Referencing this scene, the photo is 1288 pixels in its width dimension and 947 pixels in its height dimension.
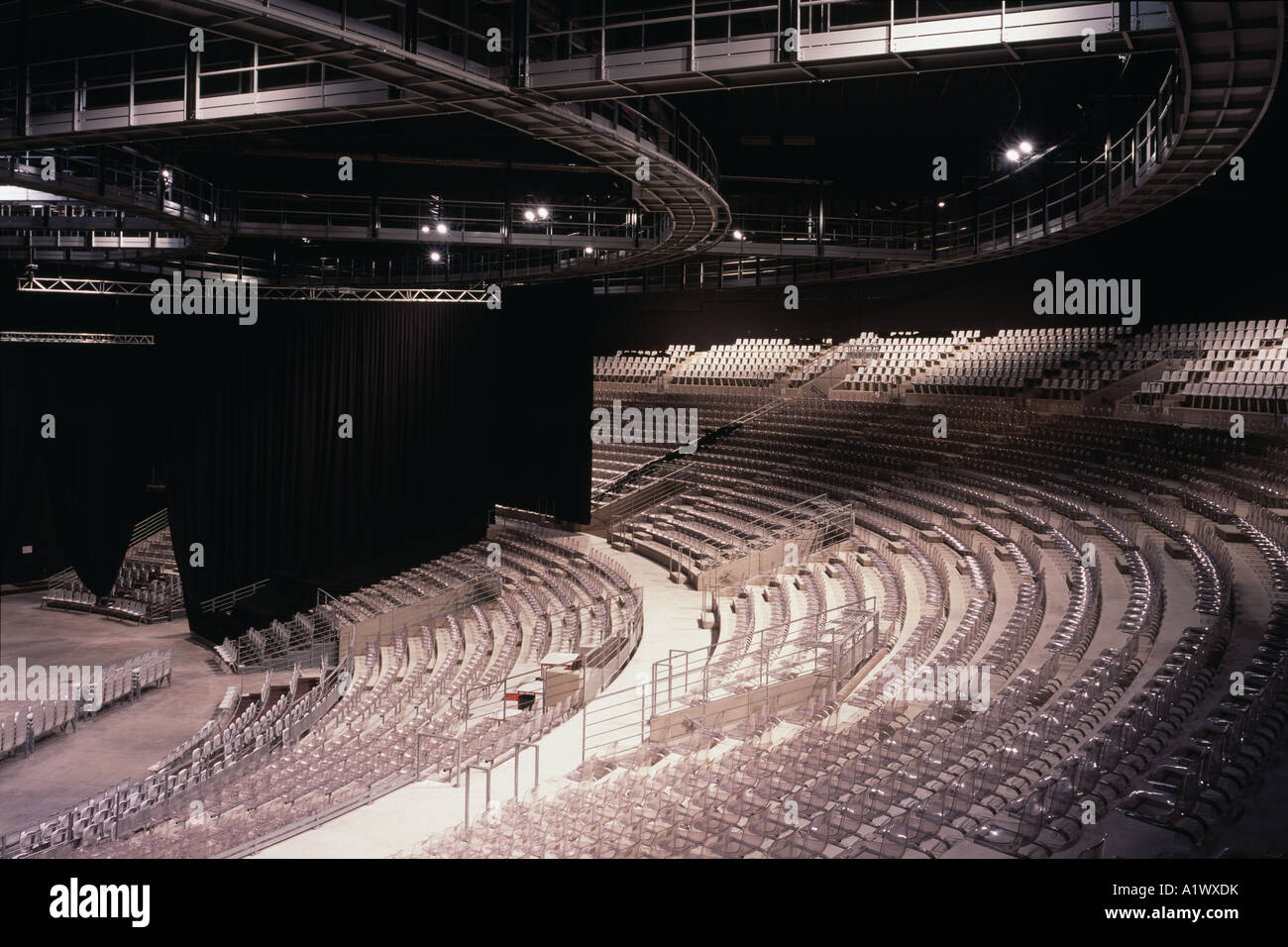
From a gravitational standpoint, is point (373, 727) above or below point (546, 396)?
below

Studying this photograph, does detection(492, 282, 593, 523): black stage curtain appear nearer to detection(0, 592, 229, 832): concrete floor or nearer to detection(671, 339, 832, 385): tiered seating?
detection(671, 339, 832, 385): tiered seating

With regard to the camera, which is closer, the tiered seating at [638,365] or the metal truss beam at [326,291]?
the metal truss beam at [326,291]

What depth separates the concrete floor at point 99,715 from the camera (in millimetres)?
13562

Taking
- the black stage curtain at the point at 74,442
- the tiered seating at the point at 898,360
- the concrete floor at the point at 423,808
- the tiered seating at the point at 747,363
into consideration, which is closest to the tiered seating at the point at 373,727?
the concrete floor at the point at 423,808

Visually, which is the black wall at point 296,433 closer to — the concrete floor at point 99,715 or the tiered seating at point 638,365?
the concrete floor at point 99,715

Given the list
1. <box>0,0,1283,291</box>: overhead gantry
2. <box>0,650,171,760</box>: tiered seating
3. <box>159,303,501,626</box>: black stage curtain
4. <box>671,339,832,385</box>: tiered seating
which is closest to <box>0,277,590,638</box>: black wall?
<box>159,303,501,626</box>: black stage curtain

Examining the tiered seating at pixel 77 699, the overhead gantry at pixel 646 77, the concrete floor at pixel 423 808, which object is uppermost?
the overhead gantry at pixel 646 77

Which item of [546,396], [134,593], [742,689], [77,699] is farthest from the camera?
[134,593]

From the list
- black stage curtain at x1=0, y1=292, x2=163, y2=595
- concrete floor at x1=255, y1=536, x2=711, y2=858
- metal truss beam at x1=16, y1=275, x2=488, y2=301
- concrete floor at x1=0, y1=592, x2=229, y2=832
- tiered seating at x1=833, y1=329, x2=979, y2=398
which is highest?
metal truss beam at x1=16, y1=275, x2=488, y2=301

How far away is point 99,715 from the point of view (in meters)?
16.5

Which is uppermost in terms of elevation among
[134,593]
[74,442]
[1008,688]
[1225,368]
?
[1225,368]

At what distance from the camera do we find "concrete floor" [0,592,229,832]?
44.5 ft

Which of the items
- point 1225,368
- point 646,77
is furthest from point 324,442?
point 1225,368

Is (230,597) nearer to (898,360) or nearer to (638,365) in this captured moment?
(638,365)
